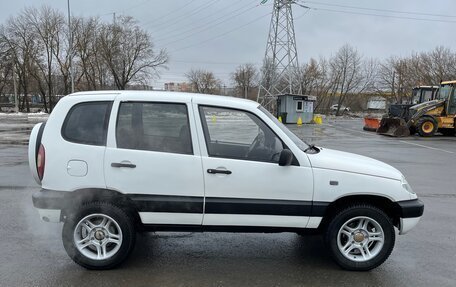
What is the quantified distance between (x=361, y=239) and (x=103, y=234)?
2712 millimetres

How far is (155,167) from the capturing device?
391 centimetres

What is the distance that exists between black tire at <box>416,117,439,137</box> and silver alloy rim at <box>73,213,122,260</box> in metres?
22.5

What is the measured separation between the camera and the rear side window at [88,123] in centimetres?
399

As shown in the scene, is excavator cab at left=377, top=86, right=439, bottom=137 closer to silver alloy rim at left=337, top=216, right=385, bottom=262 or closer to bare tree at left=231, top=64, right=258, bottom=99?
silver alloy rim at left=337, top=216, right=385, bottom=262

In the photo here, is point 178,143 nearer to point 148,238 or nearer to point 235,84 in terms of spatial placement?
point 148,238

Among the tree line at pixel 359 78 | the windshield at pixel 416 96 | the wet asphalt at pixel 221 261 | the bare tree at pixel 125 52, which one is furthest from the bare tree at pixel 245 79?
the wet asphalt at pixel 221 261

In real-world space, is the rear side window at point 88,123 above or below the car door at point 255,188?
above

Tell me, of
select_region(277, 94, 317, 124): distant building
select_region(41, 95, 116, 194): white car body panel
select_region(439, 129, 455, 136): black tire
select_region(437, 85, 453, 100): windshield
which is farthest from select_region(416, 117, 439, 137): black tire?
select_region(41, 95, 116, 194): white car body panel

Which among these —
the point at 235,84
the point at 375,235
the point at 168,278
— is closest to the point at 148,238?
the point at 168,278

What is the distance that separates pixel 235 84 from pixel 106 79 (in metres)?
38.4

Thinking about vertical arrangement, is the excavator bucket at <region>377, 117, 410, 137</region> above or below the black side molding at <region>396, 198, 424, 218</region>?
below

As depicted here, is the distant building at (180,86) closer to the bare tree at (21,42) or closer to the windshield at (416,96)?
the bare tree at (21,42)

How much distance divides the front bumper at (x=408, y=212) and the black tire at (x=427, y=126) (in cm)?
2082

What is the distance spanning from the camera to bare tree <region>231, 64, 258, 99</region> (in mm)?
83812
